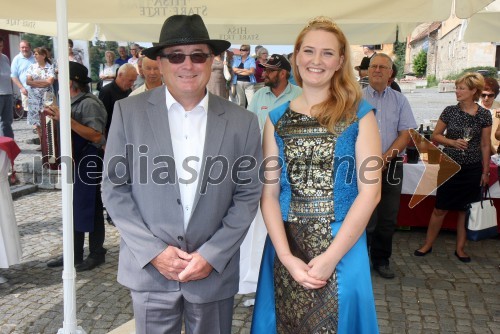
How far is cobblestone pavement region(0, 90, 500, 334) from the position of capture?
3697mm

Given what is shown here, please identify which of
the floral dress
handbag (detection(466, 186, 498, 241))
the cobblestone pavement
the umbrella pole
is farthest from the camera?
the floral dress

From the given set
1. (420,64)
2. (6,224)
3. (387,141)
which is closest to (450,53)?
(420,64)

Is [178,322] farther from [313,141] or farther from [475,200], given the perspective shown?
[475,200]

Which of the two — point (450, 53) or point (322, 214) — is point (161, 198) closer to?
point (322, 214)

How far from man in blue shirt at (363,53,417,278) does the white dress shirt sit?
8.66 ft

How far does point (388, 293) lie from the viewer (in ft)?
14.0

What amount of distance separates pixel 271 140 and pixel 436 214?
3477 millimetres

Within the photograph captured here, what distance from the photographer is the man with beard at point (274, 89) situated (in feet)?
16.9

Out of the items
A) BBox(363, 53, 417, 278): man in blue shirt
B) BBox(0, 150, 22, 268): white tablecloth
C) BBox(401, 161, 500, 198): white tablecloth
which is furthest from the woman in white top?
BBox(363, 53, 417, 278): man in blue shirt

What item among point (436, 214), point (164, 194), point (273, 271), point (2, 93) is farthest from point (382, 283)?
point (2, 93)

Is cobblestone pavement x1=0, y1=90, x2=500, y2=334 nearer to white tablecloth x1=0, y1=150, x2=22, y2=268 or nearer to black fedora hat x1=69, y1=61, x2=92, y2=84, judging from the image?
white tablecloth x1=0, y1=150, x2=22, y2=268

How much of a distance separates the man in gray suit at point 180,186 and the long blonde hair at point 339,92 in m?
0.34

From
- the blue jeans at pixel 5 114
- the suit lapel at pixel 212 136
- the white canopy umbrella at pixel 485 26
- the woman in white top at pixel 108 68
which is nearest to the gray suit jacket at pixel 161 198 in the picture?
the suit lapel at pixel 212 136

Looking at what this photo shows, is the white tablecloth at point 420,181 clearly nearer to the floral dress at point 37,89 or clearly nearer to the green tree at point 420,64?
the floral dress at point 37,89
